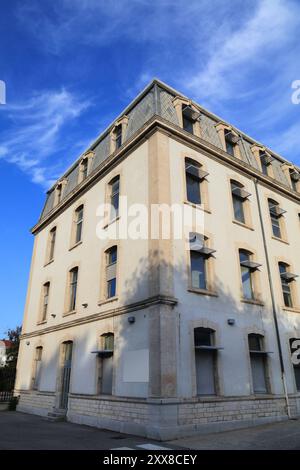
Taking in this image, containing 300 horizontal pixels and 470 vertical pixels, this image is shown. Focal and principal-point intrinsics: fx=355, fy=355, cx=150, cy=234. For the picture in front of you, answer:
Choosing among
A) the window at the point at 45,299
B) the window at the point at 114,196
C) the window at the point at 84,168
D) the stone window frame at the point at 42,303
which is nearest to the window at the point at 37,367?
the stone window frame at the point at 42,303

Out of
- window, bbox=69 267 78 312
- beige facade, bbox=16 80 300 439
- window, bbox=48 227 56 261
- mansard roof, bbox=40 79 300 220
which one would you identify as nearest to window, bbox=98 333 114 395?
beige facade, bbox=16 80 300 439

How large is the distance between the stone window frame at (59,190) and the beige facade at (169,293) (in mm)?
1638

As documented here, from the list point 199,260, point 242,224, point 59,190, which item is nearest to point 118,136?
point 59,190

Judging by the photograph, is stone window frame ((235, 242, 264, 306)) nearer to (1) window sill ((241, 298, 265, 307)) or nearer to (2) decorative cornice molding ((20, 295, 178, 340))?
(1) window sill ((241, 298, 265, 307))

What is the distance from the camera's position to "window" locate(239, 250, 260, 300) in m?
15.2

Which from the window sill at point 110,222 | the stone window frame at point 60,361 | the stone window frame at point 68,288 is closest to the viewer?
the window sill at point 110,222

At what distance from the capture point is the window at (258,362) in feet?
45.1

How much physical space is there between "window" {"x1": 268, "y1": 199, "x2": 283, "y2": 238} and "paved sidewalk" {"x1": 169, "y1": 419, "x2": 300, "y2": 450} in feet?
31.1

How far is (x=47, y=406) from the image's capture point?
16.6 meters

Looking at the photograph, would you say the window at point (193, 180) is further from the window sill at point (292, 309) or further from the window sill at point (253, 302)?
the window sill at point (292, 309)

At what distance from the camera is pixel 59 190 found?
22.8m

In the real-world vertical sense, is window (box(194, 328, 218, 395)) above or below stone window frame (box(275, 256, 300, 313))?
below

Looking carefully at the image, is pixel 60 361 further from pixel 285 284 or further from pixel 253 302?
pixel 285 284
